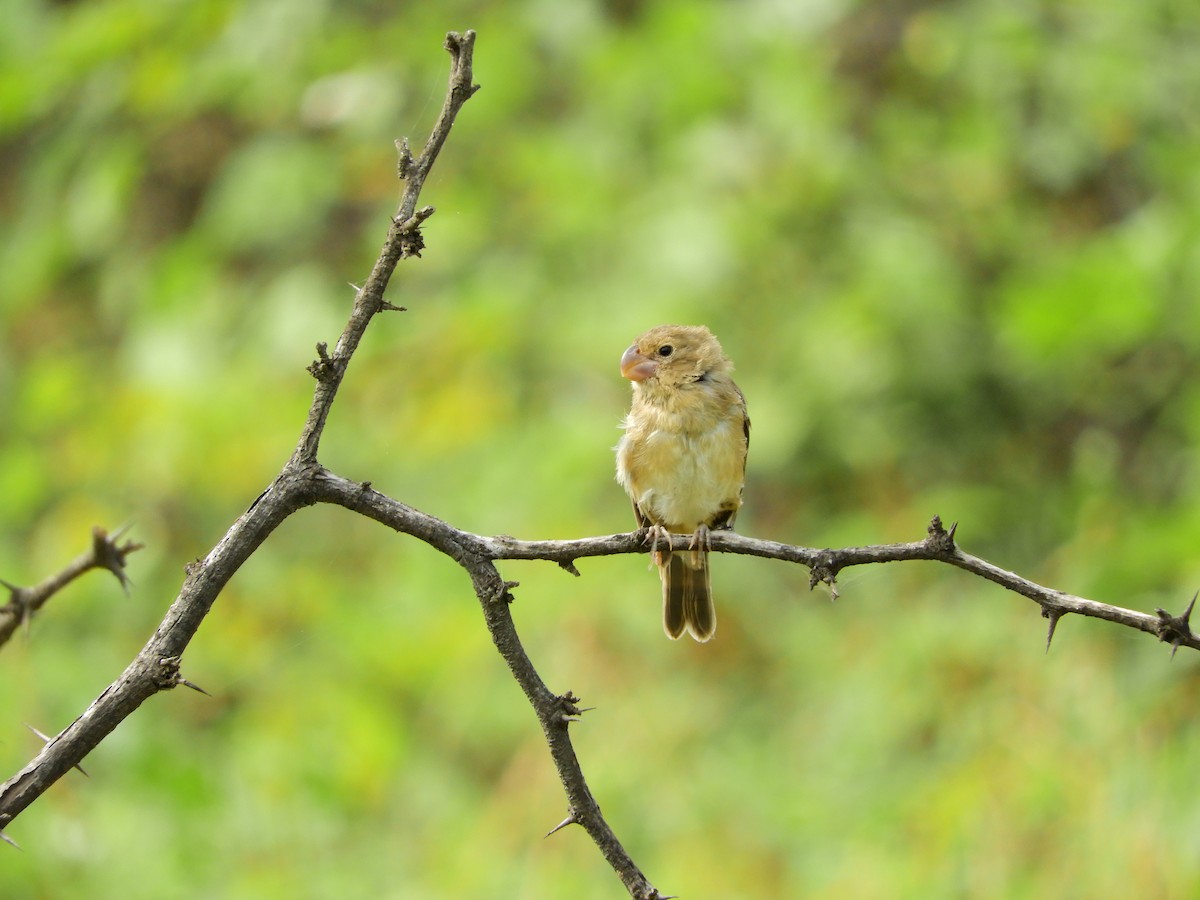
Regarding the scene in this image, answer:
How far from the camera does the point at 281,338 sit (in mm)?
6230

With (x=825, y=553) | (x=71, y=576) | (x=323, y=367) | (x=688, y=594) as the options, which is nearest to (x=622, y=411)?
(x=688, y=594)

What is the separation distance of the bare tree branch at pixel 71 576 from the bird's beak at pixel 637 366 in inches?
71.5

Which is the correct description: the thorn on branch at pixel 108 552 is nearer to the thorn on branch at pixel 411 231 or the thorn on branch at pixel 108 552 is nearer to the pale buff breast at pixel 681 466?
the thorn on branch at pixel 411 231

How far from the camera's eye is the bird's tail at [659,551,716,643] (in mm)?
3934

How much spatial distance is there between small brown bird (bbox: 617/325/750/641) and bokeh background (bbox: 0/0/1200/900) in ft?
6.76

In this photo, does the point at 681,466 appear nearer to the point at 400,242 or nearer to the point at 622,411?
the point at 400,242

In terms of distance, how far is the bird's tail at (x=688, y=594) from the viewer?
393 cm

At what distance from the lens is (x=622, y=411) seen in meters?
6.68

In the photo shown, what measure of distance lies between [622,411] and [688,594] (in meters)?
2.73

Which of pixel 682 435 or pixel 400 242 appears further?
pixel 682 435

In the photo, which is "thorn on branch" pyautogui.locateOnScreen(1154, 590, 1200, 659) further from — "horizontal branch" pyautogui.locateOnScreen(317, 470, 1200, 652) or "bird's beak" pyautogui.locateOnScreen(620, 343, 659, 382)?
"bird's beak" pyautogui.locateOnScreen(620, 343, 659, 382)

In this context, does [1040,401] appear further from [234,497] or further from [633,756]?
[234,497]

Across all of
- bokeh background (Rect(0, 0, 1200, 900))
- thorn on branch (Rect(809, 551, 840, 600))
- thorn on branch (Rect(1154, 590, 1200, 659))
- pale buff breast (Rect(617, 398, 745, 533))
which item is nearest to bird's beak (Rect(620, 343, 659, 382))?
pale buff breast (Rect(617, 398, 745, 533))

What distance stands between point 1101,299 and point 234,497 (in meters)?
3.89
